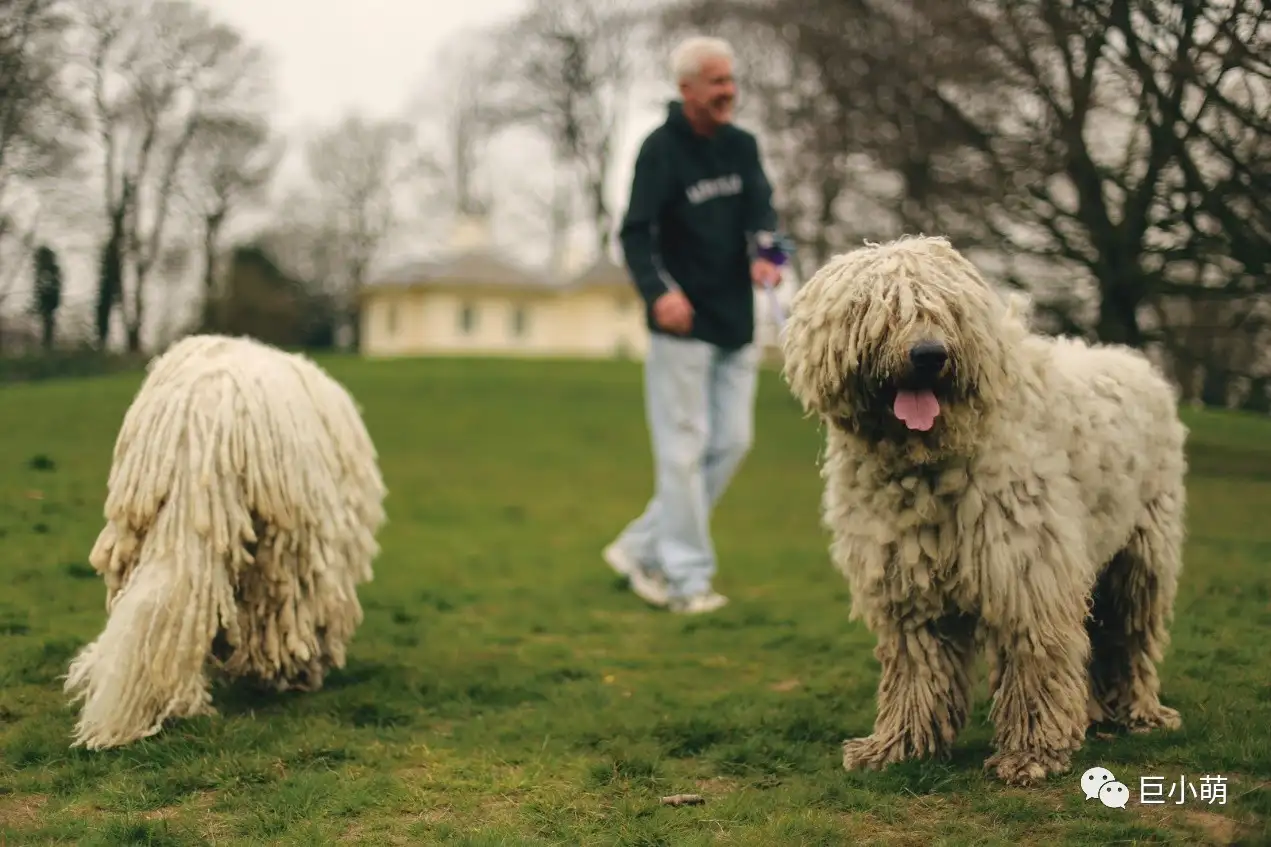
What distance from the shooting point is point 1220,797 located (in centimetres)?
367

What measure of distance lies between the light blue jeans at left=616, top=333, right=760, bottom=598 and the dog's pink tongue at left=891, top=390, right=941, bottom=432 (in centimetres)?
315

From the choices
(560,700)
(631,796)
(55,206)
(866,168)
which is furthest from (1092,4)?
(866,168)

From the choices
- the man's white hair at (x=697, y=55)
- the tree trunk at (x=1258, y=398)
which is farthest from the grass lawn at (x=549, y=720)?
the tree trunk at (x=1258, y=398)

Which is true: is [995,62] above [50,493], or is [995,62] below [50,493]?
above

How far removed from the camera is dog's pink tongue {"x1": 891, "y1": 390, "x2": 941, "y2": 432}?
3.98 m

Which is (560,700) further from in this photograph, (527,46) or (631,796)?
(527,46)

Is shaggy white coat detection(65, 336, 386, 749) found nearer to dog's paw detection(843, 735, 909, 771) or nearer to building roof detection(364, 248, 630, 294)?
dog's paw detection(843, 735, 909, 771)

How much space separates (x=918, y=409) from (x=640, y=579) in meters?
4.01

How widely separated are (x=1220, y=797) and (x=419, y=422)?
17.6 meters

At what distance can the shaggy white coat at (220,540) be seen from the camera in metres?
4.40

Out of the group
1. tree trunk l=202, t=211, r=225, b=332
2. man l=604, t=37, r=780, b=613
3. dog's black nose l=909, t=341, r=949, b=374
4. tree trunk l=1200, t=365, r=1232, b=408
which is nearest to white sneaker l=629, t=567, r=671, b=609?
man l=604, t=37, r=780, b=613

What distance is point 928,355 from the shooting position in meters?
3.94

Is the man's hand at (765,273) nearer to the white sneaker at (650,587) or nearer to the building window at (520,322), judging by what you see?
the white sneaker at (650,587)

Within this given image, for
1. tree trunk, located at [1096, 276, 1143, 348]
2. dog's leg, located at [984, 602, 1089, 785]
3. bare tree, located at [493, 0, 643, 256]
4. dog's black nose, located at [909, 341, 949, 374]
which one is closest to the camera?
dog's black nose, located at [909, 341, 949, 374]
